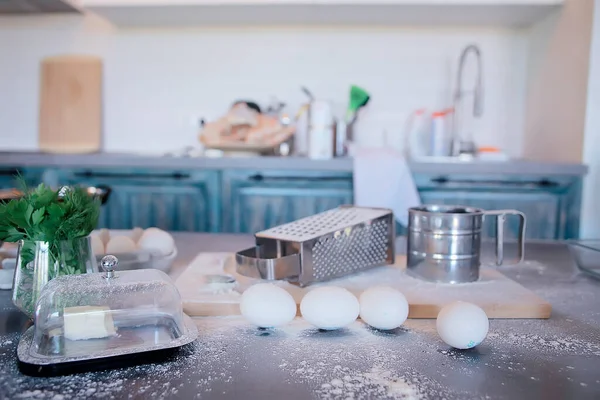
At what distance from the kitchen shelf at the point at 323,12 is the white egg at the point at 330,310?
209 cm

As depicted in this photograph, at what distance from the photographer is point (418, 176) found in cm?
240

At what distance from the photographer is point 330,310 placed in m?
0.66

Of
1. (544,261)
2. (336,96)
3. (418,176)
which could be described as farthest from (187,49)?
(544,261)

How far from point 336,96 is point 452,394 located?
8.27 ft

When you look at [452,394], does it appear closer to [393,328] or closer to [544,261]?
[393,328]

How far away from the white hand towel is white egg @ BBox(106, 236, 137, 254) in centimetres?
148

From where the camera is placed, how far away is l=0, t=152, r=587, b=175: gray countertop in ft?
7.75

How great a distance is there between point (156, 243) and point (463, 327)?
21.8 inches

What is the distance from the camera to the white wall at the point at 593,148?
2322 millimetres

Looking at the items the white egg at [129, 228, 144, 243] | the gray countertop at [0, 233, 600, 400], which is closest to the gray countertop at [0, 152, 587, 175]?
the white egg at [129, 228, 144, 243]

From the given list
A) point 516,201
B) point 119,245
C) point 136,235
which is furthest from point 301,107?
point 119,245

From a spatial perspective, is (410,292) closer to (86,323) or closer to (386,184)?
(86,323)

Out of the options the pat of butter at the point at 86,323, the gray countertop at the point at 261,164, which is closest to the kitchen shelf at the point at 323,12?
the gray countertop at the point at 261,164

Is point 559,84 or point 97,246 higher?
point 559,84
